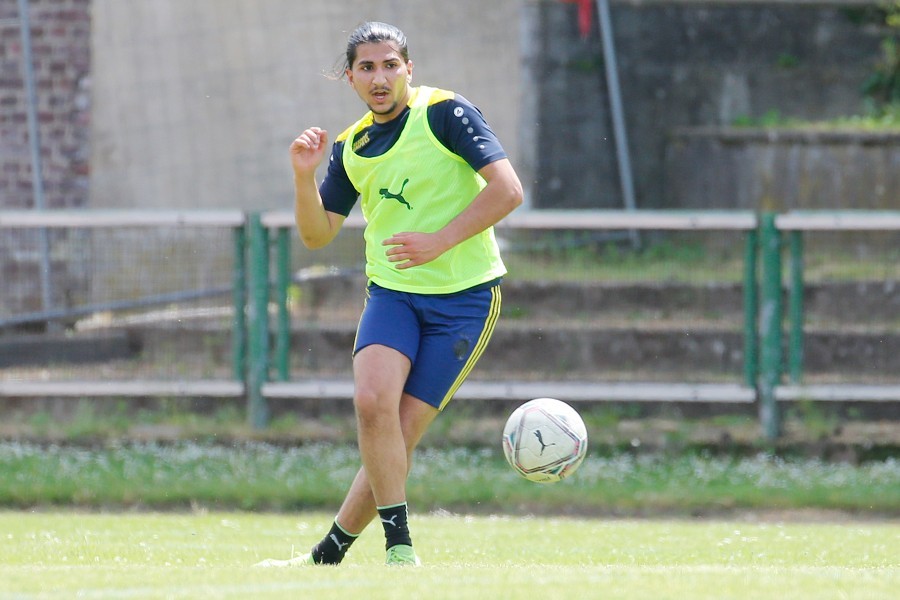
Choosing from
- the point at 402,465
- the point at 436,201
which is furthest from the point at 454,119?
the point at 402,465

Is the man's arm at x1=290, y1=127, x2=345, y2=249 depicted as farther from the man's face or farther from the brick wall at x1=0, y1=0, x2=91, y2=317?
the brick wall at x1=0, y1=0, x2=91, y2=317

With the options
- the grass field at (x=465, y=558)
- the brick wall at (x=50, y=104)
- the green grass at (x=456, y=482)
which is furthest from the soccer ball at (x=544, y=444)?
the brick wall at (x=50, y=104)

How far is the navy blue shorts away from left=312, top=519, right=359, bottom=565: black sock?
0.72m

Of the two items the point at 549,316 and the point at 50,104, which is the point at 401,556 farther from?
the point at 50,104

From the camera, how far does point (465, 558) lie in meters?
7.41

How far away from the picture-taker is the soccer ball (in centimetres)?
694

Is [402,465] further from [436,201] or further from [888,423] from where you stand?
[888,423]

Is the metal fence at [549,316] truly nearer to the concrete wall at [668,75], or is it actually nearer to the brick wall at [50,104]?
the brick wall at [50,104]

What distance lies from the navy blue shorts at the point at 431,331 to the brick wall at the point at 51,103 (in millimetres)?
9255

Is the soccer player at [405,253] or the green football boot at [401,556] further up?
the soccer player at [405,253]

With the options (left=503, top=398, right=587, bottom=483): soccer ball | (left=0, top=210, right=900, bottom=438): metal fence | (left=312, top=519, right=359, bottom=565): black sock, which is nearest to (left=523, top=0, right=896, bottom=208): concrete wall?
(left=0, top=210, right=900, bottom=438): metal fence

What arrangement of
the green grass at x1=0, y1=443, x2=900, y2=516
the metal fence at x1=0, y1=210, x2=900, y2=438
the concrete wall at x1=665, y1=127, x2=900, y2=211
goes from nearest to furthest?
the green grass at x1=0, y1=443, x2=900, y2=516
the metal fence at x1=0, y1=210, x2=900, y2=438
the concrete wall at x1=665, y1=127, x2=900, y2=211

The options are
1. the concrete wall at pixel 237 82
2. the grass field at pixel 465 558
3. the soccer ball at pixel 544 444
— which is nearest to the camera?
the grass field at pixel 465 558

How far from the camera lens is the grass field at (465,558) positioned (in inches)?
208
